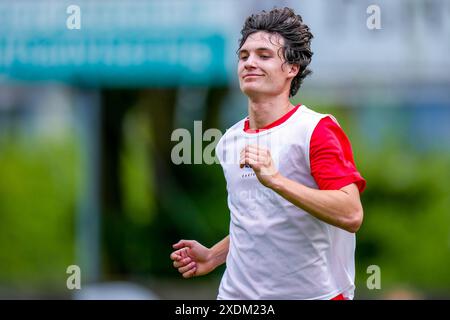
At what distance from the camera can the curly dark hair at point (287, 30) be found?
313cm

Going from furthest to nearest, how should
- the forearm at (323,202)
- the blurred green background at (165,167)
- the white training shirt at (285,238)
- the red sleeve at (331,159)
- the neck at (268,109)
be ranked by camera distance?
the blurred green background at (165,167), the neck at (268,109), the white training shirt at (285,238), the red sleeve at (331,159), the forearm at (323,202)

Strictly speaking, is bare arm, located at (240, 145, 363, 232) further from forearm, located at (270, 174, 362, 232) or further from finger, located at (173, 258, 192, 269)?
finger, located at (173, 258, 192, 269)

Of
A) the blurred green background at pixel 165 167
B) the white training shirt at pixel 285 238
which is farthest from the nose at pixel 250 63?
the blurred green background at pixel 165 167

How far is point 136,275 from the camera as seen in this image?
812 centimetres

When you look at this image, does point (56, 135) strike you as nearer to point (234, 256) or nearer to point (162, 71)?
point (162, 71)

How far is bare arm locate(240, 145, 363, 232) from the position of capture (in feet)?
9.02

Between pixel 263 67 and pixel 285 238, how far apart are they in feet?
2.05

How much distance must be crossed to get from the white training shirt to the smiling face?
135mm

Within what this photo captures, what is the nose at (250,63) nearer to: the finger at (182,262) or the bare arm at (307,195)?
the bare arm at (307,195)

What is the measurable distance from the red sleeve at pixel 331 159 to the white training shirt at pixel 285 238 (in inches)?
1.4

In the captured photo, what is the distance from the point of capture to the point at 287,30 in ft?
10.3

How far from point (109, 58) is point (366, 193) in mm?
2837

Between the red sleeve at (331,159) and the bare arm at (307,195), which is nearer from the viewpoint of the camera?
the bare arm at (307,195)

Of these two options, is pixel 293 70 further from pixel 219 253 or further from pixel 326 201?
pixel 219 253
